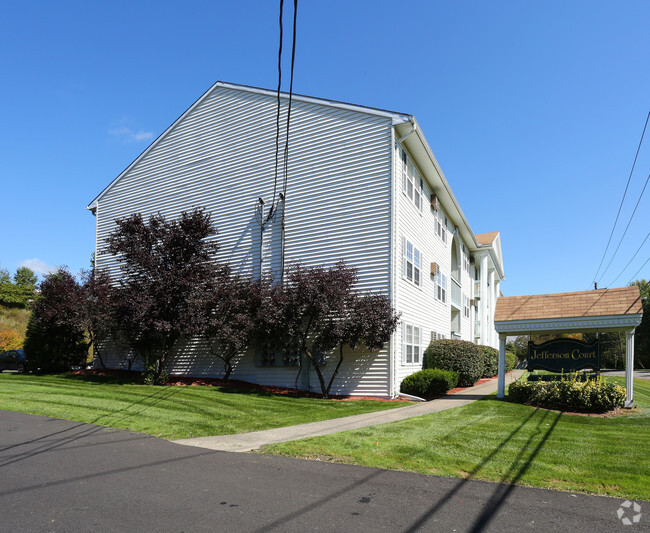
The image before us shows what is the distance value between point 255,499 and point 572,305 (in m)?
11.4

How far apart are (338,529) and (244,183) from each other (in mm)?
16465

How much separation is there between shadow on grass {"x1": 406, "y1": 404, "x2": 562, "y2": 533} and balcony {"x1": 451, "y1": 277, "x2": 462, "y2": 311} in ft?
55.2

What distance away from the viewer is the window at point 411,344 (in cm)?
1711

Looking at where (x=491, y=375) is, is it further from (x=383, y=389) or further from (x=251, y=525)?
(x=251, y=525)

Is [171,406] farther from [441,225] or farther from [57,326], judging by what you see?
[441,225]

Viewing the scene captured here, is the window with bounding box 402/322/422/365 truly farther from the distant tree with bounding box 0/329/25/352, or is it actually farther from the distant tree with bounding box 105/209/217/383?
the distant tree with bounding box 0/329/25/352

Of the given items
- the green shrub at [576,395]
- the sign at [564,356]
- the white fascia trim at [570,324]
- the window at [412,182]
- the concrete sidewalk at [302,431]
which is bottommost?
the concrete sidewalk at [302,431]

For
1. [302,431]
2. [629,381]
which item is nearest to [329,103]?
[302,431]

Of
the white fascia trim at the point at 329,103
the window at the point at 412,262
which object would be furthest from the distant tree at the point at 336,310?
the white fascia trim at the point at 329,103

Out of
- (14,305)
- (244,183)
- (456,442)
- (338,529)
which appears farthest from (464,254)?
(14,305)

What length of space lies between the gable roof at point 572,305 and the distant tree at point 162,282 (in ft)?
32.4

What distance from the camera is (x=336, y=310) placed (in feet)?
49.1

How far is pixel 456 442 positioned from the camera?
846 cm

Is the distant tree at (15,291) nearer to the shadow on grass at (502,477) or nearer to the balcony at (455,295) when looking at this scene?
the balcony at (455,295)
